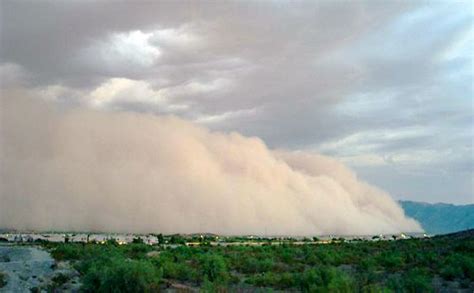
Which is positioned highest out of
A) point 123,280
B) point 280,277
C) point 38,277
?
point 280,277

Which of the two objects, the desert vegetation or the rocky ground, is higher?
the desert vegetation

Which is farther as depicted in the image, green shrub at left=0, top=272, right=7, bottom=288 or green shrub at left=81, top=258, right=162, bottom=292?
green shrub at left=0, top=272, right=7, bottom=288

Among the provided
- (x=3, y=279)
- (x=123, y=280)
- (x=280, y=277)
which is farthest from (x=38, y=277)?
(x=280, y=277)

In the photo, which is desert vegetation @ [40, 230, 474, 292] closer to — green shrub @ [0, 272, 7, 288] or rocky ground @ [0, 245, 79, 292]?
rocky ground @ [0, 245, 79, 292]

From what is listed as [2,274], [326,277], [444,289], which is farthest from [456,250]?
[2,274]

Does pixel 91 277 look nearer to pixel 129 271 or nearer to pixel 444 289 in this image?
pixel 129 271

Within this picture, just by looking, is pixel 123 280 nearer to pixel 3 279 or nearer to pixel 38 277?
pixel 3 279

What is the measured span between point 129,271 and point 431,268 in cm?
2831

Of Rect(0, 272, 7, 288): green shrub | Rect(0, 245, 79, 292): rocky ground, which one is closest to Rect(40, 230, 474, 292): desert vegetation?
Rect(0, 245, 79, 292): rocky ground

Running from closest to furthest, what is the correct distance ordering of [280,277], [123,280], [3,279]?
[123,280] → [280,277] → [3,279]

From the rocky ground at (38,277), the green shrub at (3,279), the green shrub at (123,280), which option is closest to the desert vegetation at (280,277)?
the green shrub at (123,280)

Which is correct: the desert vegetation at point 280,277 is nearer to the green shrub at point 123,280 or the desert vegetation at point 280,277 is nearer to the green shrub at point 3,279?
the green shrub at point 123,280

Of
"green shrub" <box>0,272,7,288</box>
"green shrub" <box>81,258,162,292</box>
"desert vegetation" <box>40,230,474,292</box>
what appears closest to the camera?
"desert vegetation" <box>40,230,474,292</box>

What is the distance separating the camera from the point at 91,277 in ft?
121
